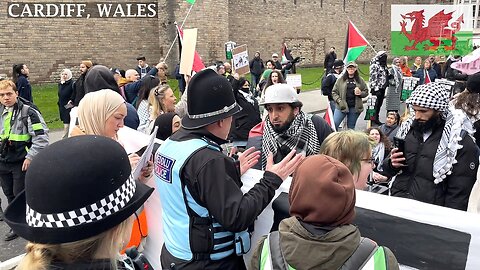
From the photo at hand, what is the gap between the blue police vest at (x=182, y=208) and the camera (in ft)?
7.39

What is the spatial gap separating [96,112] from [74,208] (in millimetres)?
1834

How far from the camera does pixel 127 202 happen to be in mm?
1494

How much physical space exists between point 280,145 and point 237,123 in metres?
3.15

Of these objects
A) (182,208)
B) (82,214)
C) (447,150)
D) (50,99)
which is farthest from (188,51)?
(50,99)

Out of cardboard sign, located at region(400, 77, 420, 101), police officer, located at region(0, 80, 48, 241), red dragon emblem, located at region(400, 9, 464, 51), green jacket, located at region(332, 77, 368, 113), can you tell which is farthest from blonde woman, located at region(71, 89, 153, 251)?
cardboard sign, located at region(400, 77, 420, 101)

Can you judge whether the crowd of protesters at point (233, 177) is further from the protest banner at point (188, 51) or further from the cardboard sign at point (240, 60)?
the cardboard sign at point (240, 60)

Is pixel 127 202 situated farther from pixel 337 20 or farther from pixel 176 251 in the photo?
pixel 337 20

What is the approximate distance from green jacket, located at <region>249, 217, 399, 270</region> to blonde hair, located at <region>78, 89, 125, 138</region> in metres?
1.84

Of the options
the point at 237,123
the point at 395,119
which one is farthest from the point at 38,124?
the point at 395,119

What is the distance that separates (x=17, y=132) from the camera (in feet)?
16.9

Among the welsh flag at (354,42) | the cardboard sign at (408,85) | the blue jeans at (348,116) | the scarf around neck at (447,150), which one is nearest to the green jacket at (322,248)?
the scarf around neck at (447,150)

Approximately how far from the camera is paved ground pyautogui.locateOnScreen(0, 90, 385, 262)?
5.00m

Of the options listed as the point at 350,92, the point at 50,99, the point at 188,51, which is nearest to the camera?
the point at 188,51

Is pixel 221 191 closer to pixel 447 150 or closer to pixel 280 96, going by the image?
pixel 280 96
